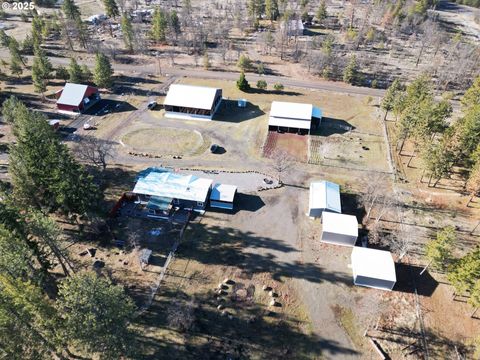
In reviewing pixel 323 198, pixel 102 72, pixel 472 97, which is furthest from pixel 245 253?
pixel 472 97

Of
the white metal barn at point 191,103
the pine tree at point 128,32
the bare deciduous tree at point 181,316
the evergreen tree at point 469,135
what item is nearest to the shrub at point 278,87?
the white metal barn at point 191,103

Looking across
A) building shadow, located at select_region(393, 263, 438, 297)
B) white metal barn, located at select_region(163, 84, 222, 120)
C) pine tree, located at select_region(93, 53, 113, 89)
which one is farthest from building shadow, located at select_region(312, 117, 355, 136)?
pine tree, located at select_region(93, 53, 113, 89)

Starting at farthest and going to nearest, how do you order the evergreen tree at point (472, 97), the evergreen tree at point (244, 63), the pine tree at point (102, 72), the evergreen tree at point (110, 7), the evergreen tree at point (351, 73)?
1. the evergreen tree at point (110, 7)
2. the evergreen tree at point (244, 63)
3. the evergreen tree at point (351, 73)
4. the pine tree at point (102, 72)
5. the evergreen tree at point (472, 97)

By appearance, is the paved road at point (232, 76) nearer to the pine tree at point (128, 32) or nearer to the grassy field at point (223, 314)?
the pine tree at point (128, 32)

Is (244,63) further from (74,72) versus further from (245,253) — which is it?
(245,253)

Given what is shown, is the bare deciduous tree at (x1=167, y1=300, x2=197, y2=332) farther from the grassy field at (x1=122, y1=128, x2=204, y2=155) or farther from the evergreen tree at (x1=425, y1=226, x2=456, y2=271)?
the grassy field at (x1=122, y1=128, x2=204, y2=155)

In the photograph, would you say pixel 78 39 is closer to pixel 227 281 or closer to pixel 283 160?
pixel 283 160
